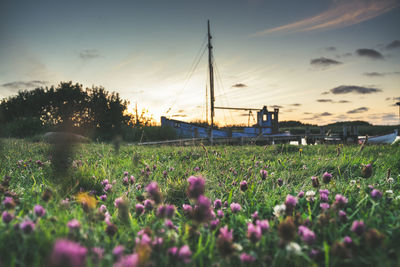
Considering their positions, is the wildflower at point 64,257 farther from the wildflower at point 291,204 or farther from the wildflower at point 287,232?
the wildflower at point 291,204

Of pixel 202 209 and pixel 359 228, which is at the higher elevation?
pixel 202 209

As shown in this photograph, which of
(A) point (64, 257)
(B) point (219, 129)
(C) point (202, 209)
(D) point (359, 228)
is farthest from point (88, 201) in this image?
(B) point (219, 129)

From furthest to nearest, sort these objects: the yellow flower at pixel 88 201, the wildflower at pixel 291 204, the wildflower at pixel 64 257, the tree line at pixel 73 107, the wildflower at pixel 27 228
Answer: the tree line at pixel 73 107
the wildflower at pixel 291 204
the yellow flower at pixel 88 201
the wildflower at pixel 27 228
the wildflower at pixel 64 257

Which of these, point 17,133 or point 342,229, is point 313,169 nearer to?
point 342,229

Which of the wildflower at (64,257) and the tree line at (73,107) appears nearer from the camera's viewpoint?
the wildflower at (64,257)

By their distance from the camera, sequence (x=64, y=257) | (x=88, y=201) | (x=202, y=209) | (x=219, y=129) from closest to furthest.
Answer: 1. (x=64, y=257)
2. (x=202, y=209)
3. (x=88, y=201)
4. (x=219, y=129)

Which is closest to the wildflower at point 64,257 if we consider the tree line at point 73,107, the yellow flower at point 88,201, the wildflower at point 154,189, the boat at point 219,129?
the wildflower at point 154,189

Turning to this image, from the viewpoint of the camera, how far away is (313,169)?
409cm

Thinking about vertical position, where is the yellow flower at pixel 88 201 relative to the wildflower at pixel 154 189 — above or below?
below

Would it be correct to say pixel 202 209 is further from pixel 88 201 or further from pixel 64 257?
pixel 88 201

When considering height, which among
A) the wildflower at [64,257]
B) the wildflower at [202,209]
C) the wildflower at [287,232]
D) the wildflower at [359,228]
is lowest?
the wildflower at [359,228]

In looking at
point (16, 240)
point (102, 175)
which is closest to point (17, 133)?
point (102, 175)

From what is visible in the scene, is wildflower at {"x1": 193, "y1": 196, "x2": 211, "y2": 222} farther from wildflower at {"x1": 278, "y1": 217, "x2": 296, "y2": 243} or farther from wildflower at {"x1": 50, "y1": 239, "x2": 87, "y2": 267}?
wildflower at {"x1": 50, "y1": 239, "x2": 87, "y2": 267}

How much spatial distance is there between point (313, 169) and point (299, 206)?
2.38m
